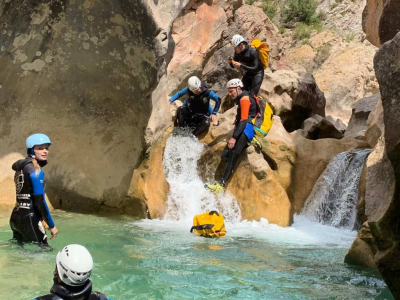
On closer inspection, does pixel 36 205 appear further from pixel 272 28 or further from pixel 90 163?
pixel 272 28

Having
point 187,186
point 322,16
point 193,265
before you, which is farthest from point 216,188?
point 322,16

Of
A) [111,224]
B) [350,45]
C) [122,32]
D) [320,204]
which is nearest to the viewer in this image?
[111,224]

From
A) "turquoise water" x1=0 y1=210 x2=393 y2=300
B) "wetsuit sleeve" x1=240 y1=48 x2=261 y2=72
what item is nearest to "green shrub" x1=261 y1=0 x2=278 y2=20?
"wetsuit sleeve" x1=240 y1=48 x2=261 y2=72

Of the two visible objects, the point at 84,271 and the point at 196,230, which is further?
the point at 196,230

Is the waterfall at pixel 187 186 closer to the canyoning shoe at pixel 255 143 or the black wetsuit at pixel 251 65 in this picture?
the canyoning shoe at pixel 255 143

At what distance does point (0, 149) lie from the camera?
7781 mm

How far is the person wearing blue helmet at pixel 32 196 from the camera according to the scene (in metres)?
4.73

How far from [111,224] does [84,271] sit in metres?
4.80

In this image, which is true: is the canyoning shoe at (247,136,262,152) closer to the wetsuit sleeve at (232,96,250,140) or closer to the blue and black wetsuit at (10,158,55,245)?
the wetsuit sleeve at (232,96,250,140)

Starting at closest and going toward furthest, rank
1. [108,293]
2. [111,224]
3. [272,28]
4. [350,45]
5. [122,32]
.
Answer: [108,293]
[111,224]
[122,32]
[272,28]
[350,45]

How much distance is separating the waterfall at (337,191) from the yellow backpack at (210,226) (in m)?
2.53

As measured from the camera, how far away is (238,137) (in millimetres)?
8469

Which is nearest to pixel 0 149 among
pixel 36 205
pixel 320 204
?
pixel 36 205

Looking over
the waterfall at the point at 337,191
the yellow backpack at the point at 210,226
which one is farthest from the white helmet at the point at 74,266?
the waterfall at the point at 337,191
